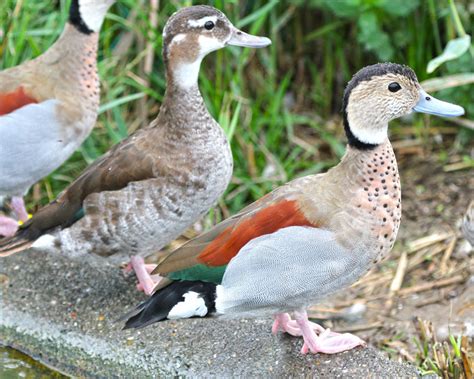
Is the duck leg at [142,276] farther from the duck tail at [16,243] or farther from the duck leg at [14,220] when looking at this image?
the duck leg at [14,220]

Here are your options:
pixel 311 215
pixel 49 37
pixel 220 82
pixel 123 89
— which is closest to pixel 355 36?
pixel 220 82

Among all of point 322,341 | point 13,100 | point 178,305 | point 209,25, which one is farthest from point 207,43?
point 322,341

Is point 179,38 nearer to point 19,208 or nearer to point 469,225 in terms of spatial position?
point 19,208

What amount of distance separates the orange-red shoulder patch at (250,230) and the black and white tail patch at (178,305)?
11 cm

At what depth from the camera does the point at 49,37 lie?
579 centimetres

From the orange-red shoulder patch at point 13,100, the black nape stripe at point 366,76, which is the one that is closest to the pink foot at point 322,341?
the black nape stripe at point 366,76

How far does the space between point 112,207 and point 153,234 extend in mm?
220

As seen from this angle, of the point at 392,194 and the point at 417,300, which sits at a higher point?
the point at 392,194

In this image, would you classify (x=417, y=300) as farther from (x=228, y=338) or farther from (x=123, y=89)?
(x=123, y=89)

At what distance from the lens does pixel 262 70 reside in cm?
648

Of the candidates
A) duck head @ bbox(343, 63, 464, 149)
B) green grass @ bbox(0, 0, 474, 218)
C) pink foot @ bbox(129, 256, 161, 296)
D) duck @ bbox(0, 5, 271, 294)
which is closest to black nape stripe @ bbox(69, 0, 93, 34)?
green grass @ bbox(0, 0, 474, 218)

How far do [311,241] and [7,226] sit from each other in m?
2.18

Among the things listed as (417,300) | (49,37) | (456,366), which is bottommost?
(417,300)

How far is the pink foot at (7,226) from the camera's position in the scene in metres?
5.04
